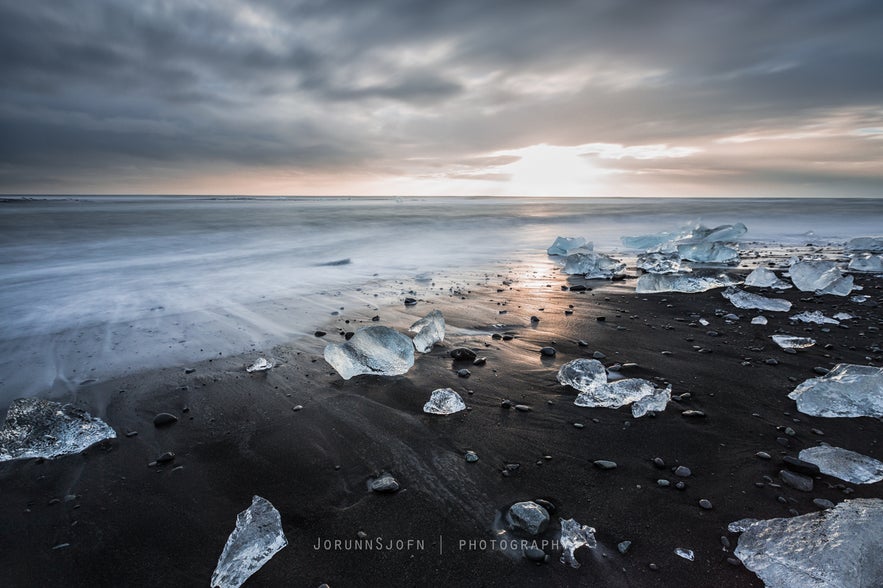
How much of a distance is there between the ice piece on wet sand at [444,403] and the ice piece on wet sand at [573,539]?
4.07 ft

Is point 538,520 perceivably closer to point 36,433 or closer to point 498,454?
point 498,454

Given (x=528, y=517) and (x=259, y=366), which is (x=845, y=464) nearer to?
(x=528, y=517)

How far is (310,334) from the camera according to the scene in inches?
196

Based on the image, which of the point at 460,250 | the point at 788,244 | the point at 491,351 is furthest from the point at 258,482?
the point at 788,244

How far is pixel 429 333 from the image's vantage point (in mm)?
4414

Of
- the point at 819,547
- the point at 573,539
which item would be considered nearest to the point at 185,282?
the point at 573,539

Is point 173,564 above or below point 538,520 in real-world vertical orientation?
below

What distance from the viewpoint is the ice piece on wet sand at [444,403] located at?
10.3 ft

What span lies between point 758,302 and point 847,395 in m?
3.32

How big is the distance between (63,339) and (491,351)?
5.23m

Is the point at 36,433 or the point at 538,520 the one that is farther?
the point at 36,433

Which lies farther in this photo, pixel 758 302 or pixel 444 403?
pixel 758 302

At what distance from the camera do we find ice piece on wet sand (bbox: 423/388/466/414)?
10.3ft

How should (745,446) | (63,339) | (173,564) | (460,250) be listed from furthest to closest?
(460,250), (63,339), (745,446), (173,564)
